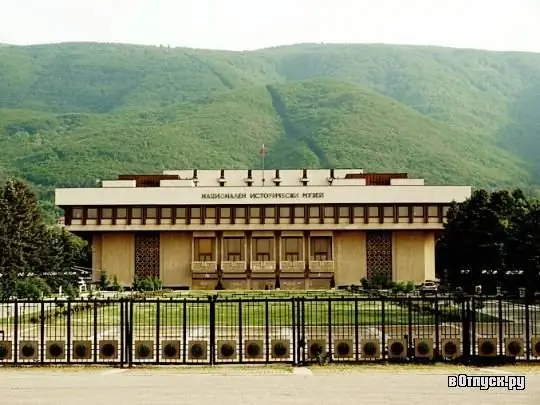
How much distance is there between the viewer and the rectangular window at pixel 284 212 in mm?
74938

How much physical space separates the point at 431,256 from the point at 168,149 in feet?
285

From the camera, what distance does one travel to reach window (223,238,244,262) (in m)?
75.9

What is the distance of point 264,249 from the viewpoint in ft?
249

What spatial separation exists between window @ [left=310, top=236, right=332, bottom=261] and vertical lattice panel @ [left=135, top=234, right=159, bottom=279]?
43.3ft

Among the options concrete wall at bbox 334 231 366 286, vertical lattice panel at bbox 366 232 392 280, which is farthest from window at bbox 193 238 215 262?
vertical lattice panel at bbox 366 232 392 280

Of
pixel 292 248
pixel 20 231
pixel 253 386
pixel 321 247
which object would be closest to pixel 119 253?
pixel 20 231

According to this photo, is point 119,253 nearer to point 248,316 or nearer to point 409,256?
point 409,256

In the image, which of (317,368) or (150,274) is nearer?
(317,368)

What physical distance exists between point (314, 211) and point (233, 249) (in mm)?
7558

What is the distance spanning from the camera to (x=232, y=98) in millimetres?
194750

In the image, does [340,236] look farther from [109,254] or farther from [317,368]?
[317,368]

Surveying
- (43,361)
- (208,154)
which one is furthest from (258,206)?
→ (208,154)

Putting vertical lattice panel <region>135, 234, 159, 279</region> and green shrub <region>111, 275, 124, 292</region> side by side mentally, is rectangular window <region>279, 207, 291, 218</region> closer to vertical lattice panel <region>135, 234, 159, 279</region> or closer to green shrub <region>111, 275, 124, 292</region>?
vertical lattice panel <region>135, 234, 159, 279</region>

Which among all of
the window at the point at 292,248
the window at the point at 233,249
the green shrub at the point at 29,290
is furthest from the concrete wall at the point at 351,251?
the green shrub at the point at 29,290
